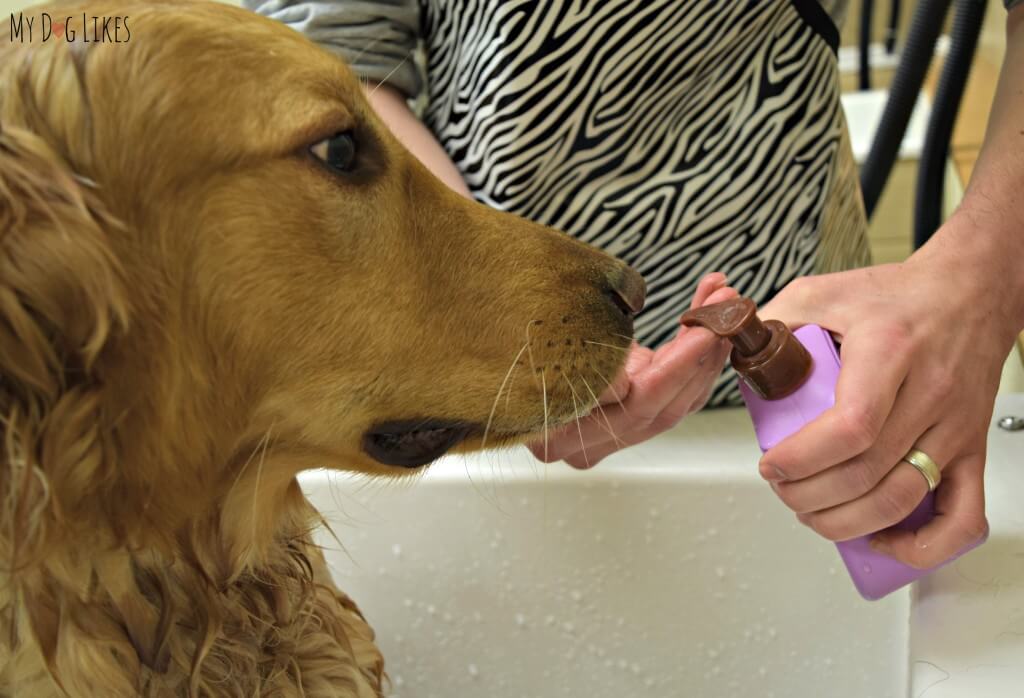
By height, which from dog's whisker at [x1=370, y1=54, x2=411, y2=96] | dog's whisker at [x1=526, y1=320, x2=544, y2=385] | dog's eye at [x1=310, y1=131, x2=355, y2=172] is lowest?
dog's whisker at [x1=526, y1=320, x2=544, y2=385]

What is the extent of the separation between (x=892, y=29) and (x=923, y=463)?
2.42 metres

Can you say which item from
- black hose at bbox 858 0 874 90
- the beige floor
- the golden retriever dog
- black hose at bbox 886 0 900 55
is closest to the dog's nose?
the golden retriever dog

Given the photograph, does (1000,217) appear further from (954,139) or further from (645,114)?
(954,139)

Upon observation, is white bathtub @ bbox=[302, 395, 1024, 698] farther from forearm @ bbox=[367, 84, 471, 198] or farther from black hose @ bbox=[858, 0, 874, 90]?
black hose @ bbox=[858, 0, 874, 90]

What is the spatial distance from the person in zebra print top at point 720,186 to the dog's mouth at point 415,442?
0.47ft

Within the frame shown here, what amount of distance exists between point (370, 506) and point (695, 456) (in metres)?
0.39

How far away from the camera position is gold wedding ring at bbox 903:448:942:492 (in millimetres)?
725

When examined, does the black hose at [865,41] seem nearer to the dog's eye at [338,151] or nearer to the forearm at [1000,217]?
the forearm at [1000,217]

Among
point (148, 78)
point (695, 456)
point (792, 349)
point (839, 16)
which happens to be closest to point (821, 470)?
point (792, 349)

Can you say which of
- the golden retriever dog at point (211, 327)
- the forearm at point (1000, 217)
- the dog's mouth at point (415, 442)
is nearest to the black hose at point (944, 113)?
the forearm at point (1000, 217)

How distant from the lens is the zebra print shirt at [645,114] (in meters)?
1.02

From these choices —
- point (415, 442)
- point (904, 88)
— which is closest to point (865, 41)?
point (904, 88)

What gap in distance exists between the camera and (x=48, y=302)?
1.86 feet

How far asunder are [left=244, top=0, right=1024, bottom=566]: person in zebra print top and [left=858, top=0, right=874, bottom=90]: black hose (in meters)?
1.40
